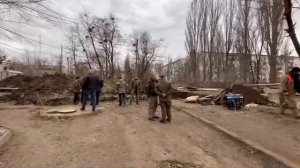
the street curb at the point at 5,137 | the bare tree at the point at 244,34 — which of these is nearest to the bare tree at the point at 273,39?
the bare tree at the point at 244,34

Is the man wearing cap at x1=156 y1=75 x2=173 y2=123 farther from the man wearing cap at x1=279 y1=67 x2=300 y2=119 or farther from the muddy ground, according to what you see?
the man wearing cap at x1=279 y1=67 x2=300 y2=119

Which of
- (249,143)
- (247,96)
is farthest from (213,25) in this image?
(249,143)

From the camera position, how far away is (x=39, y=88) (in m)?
A: 34.1

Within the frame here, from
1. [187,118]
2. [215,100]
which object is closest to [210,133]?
[187,118]

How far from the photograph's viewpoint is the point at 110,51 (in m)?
48.2

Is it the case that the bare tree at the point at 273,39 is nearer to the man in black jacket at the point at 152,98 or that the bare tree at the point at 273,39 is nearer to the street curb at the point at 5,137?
the man in black jacket at the point at 152,98

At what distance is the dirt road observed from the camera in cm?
943

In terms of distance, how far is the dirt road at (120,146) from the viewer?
943 cm

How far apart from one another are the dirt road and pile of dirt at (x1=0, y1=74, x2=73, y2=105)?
1159 centimetres

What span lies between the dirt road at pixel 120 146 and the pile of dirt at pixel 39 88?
11.6 meters

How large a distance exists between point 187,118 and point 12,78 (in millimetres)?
28804

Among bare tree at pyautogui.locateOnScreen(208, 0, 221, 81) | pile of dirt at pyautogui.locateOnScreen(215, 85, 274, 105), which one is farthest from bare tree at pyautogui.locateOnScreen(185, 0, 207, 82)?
pile of dirt at pyautogui.locateOnScreen(215, 85, 274, 105)

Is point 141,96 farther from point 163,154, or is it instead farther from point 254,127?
point 163,154

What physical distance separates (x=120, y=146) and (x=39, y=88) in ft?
80.7
